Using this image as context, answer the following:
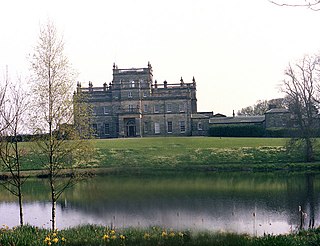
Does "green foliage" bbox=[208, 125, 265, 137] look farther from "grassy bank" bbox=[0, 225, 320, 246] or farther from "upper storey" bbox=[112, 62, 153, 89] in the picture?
"grassy bank" bbox=[0, 225, 320, 246]

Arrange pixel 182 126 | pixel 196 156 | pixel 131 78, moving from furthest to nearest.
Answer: pixel 131 78
pixel 182 126
pixel 196 156

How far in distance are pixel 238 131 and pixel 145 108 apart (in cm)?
1539

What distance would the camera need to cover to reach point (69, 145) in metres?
14.2

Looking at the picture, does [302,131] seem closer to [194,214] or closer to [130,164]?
[130,164]

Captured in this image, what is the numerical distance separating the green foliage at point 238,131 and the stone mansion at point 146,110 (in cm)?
234

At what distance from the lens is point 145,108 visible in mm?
64875

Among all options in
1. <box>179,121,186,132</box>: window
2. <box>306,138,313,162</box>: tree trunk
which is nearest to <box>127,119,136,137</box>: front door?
<box>179,121,186,132</box>: window

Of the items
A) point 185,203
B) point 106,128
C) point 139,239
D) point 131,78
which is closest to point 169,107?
point 131,78

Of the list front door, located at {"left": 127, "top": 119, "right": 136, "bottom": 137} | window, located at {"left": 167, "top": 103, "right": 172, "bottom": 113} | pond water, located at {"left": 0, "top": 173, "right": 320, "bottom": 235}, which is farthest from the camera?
window, located at {"left": 167, "top": 103, "right": 172, "bottom": 113}

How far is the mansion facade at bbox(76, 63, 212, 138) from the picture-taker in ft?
210

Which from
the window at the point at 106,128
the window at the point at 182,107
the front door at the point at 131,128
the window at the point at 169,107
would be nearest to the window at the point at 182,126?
the window at the point at 182,107

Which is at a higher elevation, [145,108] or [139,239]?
[145,108]

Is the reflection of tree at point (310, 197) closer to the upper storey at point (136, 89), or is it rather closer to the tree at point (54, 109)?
the tree at point (54, 109)

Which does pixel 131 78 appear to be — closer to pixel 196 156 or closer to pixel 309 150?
pixel 196 156
